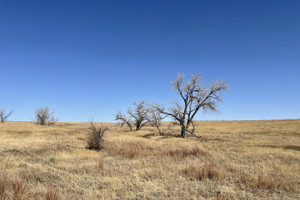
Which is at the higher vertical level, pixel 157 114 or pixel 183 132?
pixel 157 114

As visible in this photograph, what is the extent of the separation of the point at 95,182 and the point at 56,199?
6.01 ft

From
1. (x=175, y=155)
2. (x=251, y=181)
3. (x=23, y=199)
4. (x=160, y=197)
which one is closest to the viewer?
(x=23, y=199)

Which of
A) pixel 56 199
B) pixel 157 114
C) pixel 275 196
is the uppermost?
pixel 157 114

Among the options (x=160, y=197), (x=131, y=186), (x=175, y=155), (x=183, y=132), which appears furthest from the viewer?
(x=183, y=132)

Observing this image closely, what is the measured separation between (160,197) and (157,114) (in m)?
22.7

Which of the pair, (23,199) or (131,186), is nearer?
(23,199)

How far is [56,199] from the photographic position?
4.67 m

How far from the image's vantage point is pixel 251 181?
659cm

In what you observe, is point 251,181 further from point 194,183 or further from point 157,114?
point 157,114

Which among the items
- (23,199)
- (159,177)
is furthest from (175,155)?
(23,199)

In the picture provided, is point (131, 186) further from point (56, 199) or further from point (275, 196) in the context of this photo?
point (275, 196)

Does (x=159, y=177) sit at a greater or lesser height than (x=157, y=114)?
lesser

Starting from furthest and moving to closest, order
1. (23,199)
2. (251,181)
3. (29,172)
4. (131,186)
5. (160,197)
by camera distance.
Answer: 1. (29,172)
2. (251,181)
3. (131,186)
4. (160,197)
5. (23,199)

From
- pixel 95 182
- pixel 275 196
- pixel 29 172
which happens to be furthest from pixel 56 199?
pixel 275 196
